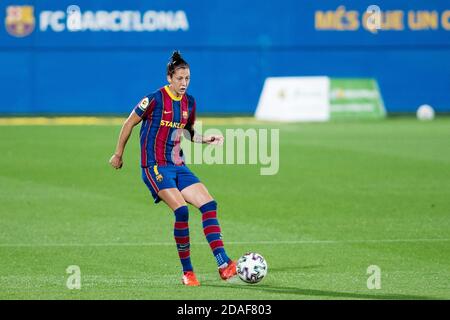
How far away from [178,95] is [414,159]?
1148 cm

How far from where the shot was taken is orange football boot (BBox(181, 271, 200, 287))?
9570mm

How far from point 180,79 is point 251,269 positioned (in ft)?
5.78

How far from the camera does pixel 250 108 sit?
32938 millimetres

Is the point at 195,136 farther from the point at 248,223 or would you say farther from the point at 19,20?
the point at 19,20

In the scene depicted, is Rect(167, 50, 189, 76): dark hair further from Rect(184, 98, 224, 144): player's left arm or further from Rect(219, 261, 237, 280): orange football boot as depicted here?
Rect(219, 261, 237, 280): orange football boot

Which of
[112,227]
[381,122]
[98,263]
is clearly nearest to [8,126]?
[381,122]

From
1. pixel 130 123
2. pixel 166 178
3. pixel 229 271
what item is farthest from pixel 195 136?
pixel 229 271

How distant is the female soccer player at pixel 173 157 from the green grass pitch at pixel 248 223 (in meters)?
0.41

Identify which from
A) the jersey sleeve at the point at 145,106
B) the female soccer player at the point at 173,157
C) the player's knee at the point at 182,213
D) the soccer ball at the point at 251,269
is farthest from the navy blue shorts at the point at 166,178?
the soccer ball at the point at 251,269

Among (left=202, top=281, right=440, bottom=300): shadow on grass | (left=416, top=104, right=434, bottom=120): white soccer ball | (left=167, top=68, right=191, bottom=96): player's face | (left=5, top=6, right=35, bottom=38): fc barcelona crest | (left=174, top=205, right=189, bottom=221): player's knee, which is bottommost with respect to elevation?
(left=202, top=281, right=440, bottom=300): shadow on grass

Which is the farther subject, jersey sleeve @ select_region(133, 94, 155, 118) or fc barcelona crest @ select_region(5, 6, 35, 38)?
fc barcelona crest @ select_region(5, 6, 35, 38)

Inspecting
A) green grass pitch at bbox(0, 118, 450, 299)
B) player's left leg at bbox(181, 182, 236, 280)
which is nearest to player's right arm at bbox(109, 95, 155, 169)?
player's left leg at bbox(181, 182, 236, 280)

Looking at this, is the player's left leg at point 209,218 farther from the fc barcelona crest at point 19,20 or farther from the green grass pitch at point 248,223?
the fc barcelona crest at point 19,20
